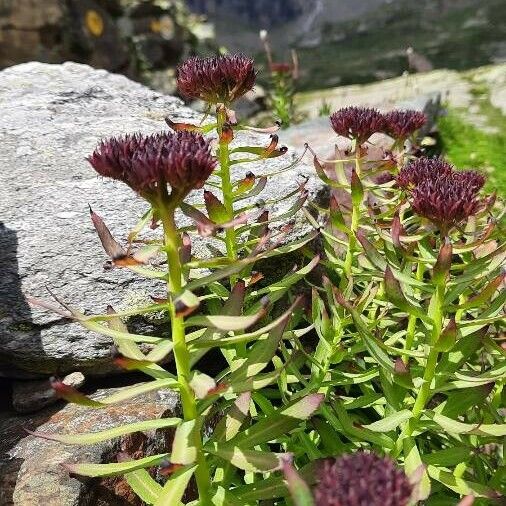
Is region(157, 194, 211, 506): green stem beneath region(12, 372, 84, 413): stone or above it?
above

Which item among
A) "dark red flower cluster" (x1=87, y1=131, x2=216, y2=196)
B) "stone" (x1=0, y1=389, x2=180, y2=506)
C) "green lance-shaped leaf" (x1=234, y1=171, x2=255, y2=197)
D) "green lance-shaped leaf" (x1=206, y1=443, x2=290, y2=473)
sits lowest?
"stone" (x1=0, y1=389, x2=180, y2=506)

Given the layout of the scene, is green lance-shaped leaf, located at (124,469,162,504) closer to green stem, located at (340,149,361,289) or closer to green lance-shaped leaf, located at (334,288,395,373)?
green lance-shaped leaf, located at (334,288,395,373)

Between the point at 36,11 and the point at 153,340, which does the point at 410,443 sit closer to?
the point at 153,340

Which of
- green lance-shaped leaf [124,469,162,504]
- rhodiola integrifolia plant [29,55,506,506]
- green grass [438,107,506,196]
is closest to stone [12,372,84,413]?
rhodiola integrifolia plant [29,55,506,506]

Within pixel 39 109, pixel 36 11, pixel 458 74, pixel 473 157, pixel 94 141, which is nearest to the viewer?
pixel 94 141

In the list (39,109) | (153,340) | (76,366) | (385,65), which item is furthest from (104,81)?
(385,65)

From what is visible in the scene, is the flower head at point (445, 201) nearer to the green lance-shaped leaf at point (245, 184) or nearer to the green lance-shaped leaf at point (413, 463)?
the green lance-shaped leaf at point (245, 184)

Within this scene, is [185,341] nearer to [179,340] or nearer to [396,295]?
[179,340]

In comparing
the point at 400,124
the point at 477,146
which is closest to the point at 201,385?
the point at 400,124
